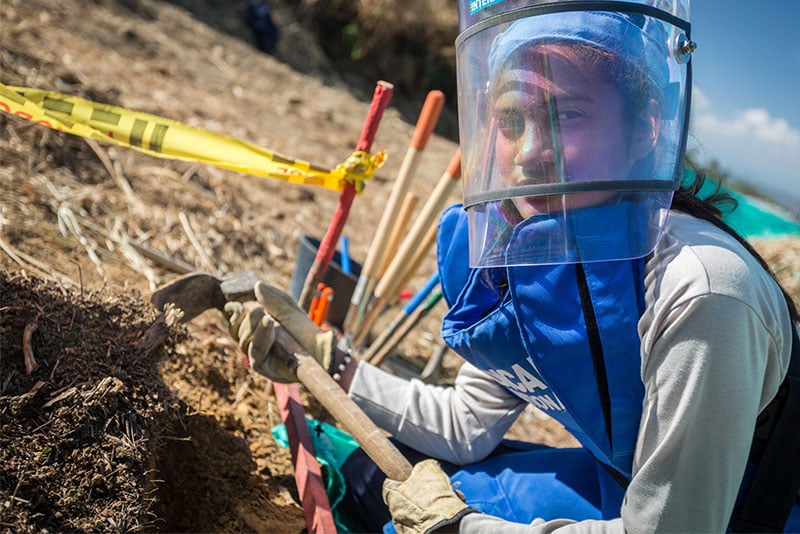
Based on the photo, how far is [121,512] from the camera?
1.52 meters

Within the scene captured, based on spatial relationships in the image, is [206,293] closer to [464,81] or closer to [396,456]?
[396,456]

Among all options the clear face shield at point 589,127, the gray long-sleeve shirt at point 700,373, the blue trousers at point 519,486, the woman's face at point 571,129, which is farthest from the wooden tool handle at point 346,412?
the woman's face at point 571,129

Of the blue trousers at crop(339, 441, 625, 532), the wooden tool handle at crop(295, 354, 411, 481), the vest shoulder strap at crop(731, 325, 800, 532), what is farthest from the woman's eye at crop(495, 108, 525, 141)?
the blue trousers at crop(339, 441, 625, 532)

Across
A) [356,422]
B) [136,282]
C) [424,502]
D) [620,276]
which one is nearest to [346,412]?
[356,422]

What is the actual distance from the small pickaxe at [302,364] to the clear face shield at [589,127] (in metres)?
0.67

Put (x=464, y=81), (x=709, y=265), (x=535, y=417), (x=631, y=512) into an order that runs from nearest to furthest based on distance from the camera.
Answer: (x=709, y=265) → (x=631, y=512) → (x=464, y=81) → (x=535, y=417)

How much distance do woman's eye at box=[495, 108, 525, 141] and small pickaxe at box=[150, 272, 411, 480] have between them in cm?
88

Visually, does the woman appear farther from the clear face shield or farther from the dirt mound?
the dirt mound

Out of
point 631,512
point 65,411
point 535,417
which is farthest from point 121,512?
point 535,417

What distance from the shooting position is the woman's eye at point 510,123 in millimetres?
1524

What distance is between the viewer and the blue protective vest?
149cm

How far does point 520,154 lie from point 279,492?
4.65 feet

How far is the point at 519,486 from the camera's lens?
2.02m

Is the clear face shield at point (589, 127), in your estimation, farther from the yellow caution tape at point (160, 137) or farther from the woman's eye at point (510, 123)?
the yellow caution tape at point (160, 137)
